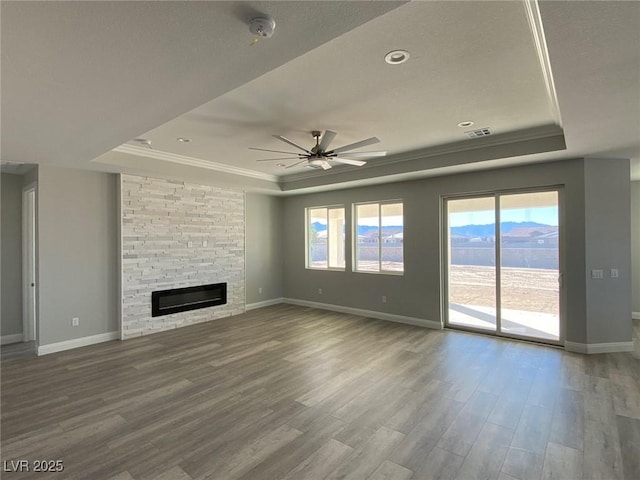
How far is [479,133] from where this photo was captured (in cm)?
421

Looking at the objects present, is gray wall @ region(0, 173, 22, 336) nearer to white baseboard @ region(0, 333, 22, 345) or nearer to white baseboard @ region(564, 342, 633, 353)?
white baseboard @ region(0, 333, 22, 345)

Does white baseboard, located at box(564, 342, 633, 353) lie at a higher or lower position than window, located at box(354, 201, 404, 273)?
lower

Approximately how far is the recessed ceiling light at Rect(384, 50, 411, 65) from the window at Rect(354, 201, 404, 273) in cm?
398

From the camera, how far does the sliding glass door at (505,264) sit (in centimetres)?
478

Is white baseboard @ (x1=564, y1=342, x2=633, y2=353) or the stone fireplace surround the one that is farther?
the stone fireplace surround

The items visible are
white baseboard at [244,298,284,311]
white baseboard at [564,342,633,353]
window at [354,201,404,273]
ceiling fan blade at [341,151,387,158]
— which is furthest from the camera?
white baseboard at [244,298,284,311]

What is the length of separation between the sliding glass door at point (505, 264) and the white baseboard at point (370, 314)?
0.36 meters

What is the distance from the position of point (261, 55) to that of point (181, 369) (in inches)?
144

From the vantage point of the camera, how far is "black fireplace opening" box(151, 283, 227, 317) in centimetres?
560

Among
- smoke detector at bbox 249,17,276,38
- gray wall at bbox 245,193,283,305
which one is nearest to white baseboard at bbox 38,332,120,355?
gray wall at bbox 245,193,283,305

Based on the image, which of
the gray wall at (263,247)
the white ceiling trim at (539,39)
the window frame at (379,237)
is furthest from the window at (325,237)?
the white ceiling trim at (539,39)

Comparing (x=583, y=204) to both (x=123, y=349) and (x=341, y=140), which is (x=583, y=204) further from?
(x=123, y=349)

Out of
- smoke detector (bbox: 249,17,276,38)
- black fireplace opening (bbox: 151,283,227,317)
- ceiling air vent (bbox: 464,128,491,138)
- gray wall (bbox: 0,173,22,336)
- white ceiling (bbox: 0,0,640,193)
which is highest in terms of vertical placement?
ceiling air vent (bbox: 464,128,491,138)

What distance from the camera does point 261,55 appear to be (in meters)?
1.88
